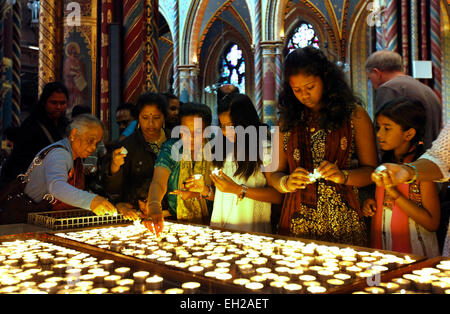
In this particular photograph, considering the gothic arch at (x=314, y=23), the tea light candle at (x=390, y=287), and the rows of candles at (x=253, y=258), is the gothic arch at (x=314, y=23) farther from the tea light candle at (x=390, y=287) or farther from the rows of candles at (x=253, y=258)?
the tea light candle at (x=390, y=287)

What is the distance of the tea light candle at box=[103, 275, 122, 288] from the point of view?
1.24m

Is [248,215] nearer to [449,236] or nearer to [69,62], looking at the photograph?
[449,236]

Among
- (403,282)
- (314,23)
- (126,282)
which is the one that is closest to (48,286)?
(126,282)

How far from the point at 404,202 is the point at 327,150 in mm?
453

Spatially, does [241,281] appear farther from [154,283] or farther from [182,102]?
[182,102]

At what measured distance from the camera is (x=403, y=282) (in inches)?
46.8

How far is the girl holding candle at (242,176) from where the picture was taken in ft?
7.98

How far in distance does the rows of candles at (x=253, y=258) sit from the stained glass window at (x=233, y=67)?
17.7 m

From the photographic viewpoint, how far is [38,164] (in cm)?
268

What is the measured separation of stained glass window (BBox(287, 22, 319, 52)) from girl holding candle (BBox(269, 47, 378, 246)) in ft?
51.5

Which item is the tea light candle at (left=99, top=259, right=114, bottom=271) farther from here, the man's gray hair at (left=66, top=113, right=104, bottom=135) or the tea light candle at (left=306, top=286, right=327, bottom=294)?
the man's gray hair at (left=66, top=113, right=104, bottom=135)

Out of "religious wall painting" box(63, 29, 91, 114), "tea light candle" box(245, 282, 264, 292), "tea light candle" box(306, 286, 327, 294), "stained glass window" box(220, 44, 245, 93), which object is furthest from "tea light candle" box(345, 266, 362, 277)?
"stained glass window" box(220, 44, 245, 93)
